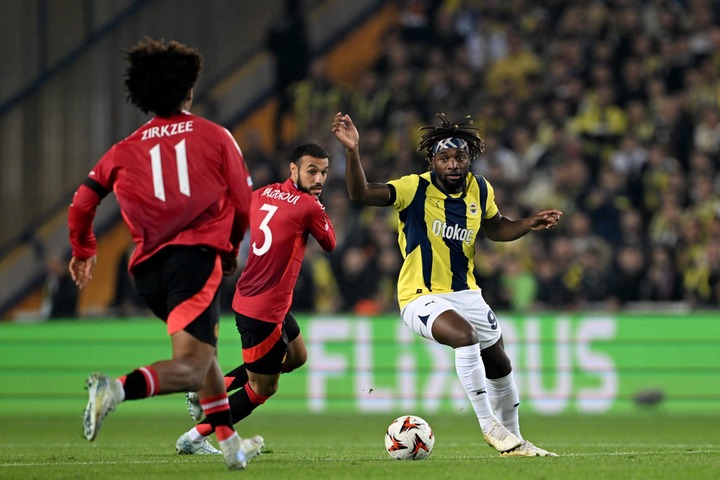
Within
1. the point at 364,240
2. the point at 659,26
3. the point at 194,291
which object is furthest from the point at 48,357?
the point at 659,26

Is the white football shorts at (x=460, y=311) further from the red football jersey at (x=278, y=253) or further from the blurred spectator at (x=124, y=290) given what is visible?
the blurred spectator at (x=124, y=290)

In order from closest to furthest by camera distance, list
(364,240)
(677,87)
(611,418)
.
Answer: (611,418) → (364,240) → (677,87)

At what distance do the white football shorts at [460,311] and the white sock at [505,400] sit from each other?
11.0 inches

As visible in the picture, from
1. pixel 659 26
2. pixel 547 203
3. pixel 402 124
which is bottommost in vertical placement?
pixel 547 203

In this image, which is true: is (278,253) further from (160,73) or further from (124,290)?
(124,290)

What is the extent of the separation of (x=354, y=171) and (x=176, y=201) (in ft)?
5.74

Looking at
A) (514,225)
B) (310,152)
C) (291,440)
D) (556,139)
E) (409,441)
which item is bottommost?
(291,440)

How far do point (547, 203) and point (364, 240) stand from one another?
2523 mm

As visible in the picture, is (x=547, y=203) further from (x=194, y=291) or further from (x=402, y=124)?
(x=194, y=291)

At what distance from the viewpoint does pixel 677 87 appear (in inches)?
716

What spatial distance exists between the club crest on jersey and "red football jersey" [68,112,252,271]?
6.82ft

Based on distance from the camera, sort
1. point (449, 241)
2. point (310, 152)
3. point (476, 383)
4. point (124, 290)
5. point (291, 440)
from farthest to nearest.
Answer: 1. point (124, 290)
2. point (291, 440)
3. point (310, 152)
4. point (449, 241)
5. point (476, 383)

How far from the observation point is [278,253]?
9227mm

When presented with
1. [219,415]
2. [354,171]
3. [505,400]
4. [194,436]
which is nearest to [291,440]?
[194,436]
